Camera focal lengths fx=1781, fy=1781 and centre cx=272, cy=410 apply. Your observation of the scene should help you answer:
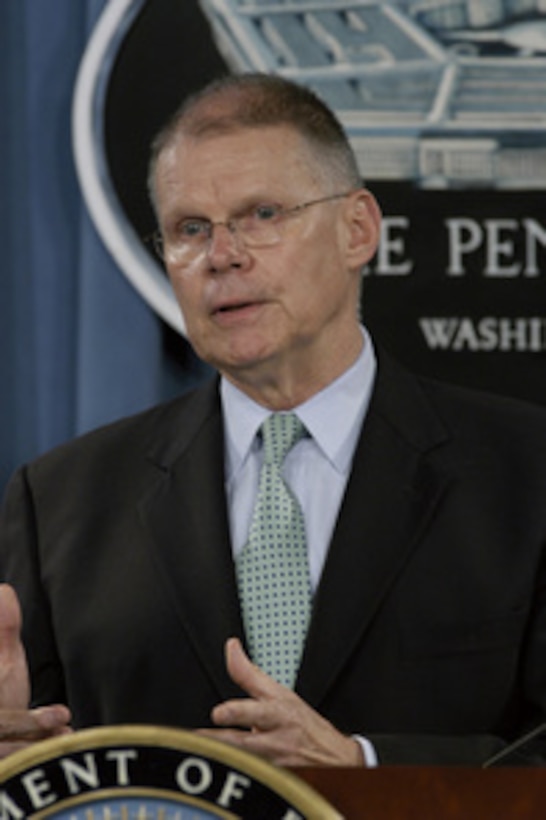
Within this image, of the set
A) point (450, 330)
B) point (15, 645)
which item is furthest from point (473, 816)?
point (450, 330)

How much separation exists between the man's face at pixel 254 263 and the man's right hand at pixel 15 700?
49 centimetres

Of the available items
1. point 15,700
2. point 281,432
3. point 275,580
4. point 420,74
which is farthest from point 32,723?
point 420,74

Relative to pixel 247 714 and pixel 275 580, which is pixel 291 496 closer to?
pixel 275 580

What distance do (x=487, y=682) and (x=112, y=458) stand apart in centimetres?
54

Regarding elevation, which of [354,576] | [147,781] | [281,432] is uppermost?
[147,781]

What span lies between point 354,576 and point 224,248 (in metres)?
0.39

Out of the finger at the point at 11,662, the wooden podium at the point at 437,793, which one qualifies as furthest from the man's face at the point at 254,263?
the wooden podium at the point at 437,793

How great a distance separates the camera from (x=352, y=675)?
1.91 meters

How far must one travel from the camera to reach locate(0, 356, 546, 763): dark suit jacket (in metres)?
1.91

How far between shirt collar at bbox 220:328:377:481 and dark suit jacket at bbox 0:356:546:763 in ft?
0.07

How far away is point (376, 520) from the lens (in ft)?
6.48

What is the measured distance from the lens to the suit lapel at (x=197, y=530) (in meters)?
1.95

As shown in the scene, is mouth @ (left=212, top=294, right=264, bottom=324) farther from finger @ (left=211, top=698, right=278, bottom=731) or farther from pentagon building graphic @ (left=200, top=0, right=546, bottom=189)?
pentagon building graphic @ (left=200, top=0, right=546, bottom=189)

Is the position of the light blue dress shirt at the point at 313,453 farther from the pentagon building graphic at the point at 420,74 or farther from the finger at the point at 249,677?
the pentagon building graphic at the point at 420,74
